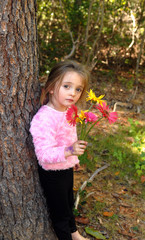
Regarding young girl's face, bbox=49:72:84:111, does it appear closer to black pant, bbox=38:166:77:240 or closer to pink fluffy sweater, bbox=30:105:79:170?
pink fluffy sweater, bbox=30:105:79:170

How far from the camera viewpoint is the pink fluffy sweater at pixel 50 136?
159 cm

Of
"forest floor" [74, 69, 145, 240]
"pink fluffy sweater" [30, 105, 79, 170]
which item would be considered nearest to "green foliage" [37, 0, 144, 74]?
"forest floor" [74, 69, 145, 240]

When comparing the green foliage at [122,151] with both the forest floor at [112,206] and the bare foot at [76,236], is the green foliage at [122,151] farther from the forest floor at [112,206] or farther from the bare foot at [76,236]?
the bare foot at [76,236]

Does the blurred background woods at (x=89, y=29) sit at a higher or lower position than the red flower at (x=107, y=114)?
higher

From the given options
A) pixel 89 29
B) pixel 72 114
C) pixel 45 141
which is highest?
pixel 89 29

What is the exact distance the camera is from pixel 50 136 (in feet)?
5.49

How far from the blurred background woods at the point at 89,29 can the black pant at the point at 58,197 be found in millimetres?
4693

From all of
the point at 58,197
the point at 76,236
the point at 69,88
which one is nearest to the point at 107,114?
the point at 69,88

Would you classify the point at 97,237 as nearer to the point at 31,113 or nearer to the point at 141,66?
the point at 31,113

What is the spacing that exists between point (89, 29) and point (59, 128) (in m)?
5.74

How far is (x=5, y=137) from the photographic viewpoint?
162 centimetres

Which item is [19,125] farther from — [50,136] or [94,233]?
[94,233]

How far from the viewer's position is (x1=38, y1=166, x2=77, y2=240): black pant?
186cm

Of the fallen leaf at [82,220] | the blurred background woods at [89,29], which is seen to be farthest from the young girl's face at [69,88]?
the blurred background woods at [89,29]
